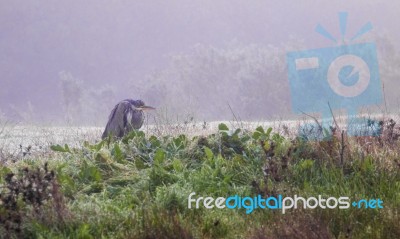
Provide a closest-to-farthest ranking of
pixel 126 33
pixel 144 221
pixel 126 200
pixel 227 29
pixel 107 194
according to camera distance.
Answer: pixel 144 221 → pixel 126 200 → pixel 107 194 → pixel 227 29 → pixel 126 33

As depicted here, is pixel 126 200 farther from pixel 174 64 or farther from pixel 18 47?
pixel 18 47

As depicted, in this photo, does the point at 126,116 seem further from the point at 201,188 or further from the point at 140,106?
the point at 201,188

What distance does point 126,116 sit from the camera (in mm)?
6887

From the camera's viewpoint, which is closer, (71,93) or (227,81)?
(227,81)

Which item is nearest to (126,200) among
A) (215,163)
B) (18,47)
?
(215,163)

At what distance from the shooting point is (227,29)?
9281 cm

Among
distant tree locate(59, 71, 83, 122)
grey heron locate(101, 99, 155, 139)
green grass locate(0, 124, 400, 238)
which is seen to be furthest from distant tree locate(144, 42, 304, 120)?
green grass locate(0, 124, 400, 238)

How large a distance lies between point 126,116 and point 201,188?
2759mm

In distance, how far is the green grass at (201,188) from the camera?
3312 millimetres

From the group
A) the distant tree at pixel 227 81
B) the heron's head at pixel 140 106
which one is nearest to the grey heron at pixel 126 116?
the heron's head at pixel 140 106

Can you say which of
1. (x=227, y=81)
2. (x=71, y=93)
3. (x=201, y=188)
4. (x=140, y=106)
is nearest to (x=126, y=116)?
(x=140, y=106)

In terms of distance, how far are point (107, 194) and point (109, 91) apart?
191 ft

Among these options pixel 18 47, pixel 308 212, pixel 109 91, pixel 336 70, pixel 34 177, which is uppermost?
pixel 18 47

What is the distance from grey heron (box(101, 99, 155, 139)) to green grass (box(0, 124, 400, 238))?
75cm
